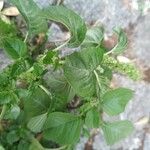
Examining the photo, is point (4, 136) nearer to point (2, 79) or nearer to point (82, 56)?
point (2, 79)

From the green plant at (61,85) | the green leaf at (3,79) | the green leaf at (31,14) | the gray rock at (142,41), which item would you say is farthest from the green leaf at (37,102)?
the gray rock at (142,41)

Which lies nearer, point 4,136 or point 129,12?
point 4,136

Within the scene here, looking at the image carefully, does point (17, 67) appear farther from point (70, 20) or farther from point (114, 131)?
point (114, 131)

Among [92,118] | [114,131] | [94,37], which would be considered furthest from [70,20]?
[114,131]

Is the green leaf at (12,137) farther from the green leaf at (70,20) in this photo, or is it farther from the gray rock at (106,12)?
the gray rock at (106,12)

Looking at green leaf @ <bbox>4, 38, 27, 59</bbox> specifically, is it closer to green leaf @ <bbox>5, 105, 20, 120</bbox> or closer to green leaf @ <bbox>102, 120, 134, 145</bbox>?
green leaf @ <bbox>5, 105, 20, 120</bbox>

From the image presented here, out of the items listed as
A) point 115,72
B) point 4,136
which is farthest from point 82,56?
point 115,72
